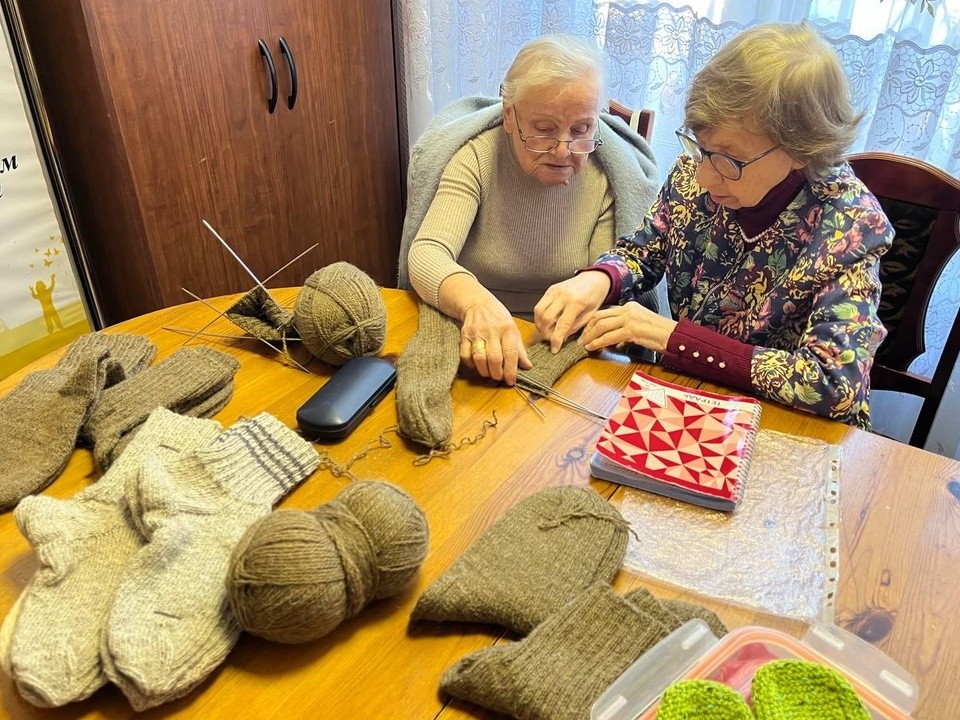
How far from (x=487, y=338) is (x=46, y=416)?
0.63 meters

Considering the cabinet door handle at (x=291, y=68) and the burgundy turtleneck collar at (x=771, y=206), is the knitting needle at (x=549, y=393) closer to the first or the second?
the burgundy turtleneck collar at (x=771, y=206)

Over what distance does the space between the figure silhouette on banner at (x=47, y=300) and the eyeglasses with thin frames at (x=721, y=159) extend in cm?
159

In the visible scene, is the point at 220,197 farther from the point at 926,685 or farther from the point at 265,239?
the point at 926,685

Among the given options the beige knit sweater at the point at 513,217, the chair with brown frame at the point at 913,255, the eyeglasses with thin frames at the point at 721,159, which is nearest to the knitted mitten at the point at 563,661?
the eyeglasses with thin frames at the point at 721,159

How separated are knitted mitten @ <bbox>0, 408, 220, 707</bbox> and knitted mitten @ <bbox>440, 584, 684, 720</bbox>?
13.2 inches

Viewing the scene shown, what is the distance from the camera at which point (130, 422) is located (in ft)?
3.15

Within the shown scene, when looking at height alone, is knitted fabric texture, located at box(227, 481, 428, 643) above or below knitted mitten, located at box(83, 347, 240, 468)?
above

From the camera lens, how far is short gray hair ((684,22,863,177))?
1.05 metres

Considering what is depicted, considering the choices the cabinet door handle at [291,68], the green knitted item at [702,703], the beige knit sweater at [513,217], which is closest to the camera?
the green knitted item at [702,703]

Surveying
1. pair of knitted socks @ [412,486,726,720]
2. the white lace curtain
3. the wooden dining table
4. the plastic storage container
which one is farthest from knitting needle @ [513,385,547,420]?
the white lace curtain

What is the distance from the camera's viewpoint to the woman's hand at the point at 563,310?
122 cm

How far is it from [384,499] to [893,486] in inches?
25.4

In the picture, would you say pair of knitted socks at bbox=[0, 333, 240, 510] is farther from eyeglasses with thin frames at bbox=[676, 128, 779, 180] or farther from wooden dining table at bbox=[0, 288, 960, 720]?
eyeglasses with thin frames at bbox=[676, 128, 779, 180]

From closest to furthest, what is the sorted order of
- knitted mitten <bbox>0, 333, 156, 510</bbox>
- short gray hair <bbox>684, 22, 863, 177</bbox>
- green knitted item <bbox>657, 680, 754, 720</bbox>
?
green knitted item <bbox>657, 680, 754, 720</bbox> → knitted mitten <bbox>0, 333, 156, 510</bbox> → short gray hair <bbox>684, 22, 863, 177</bbox>
